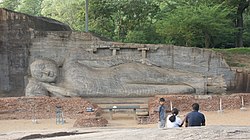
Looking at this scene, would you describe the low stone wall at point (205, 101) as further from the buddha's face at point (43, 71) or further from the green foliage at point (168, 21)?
the green foliage at point (168, 21)

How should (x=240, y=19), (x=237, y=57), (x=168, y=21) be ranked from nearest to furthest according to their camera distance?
(x=237, y=57)
(x=168, y=21)
(x=240, y=19)

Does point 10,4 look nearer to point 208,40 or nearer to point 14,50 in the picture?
point 208,40

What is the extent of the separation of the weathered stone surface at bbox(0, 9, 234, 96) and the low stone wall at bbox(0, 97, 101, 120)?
1112mm

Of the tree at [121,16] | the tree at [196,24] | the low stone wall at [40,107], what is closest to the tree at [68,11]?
the tree at [121,16]

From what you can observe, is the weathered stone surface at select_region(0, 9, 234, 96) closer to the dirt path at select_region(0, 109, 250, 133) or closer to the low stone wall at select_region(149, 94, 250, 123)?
the low stone wall at select_region(149, 94, 250, 123)

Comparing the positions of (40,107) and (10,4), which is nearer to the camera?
(40,107)

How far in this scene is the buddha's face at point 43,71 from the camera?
54.0ft

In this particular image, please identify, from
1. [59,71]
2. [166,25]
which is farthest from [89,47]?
[166,25]

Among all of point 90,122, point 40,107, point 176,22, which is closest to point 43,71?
point 40,107

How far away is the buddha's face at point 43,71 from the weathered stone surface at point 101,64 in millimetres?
159

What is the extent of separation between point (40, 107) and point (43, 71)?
191 cm

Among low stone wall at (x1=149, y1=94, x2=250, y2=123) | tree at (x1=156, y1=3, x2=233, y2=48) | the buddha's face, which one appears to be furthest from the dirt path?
tree at (x1=156, y1=3, x2=233, y2=48)

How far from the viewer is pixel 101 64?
680 inches

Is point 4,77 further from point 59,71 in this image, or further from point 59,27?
point 59,27
